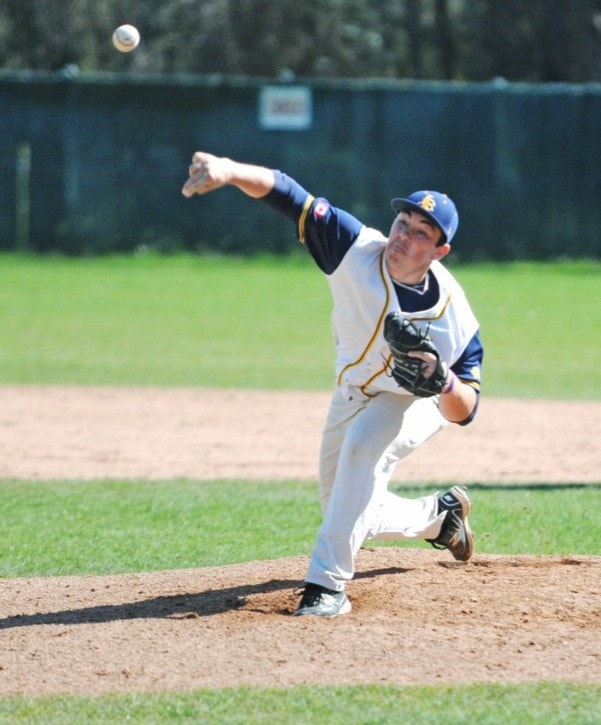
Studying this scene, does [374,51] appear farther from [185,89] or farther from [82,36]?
[185,89]

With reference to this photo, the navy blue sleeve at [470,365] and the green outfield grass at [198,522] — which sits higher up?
the navy blue sleeve at [470,365]

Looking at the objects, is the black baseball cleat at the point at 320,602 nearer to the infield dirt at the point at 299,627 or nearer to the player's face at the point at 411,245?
the infield dirt at the point at 299,627

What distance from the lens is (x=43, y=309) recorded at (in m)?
16.3

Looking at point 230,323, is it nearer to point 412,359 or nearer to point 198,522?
point 198,522

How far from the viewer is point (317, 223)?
4.84 m

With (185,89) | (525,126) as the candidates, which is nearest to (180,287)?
(185,89)

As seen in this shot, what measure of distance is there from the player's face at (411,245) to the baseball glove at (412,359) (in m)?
0.26

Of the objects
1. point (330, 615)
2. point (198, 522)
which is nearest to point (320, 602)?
point (330, 615)

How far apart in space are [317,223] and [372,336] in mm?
472

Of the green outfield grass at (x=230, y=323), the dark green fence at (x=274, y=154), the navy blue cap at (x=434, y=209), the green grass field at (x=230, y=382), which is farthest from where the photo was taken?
the dark green fence at (x=274, y=154)

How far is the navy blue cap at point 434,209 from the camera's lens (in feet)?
15.5

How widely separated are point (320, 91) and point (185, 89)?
2165 millimetres

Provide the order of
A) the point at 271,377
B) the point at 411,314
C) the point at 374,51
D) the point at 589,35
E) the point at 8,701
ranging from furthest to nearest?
the point at 374,51 < the point at 589,35 < the point at 271,377 < the point at 411,314 < the point at 8,701

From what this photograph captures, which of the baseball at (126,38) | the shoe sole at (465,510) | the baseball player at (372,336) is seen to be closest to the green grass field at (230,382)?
the shoe sole at (465,510)
